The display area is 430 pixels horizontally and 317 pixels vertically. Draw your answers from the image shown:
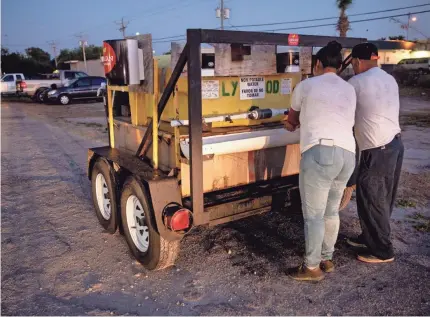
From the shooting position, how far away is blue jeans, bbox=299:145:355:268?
9.68 feet

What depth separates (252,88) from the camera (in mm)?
4082

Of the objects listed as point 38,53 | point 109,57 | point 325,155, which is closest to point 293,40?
point 325,155

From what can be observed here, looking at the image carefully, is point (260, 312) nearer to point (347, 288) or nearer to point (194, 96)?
point (347, 288)

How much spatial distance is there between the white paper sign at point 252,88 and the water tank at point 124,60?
1.11 m

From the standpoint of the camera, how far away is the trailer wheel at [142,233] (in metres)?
3.36

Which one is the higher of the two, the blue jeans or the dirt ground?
the blue jeans

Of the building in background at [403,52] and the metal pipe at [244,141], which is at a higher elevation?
the building in background at [403,52]

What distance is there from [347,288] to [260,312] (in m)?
0.83

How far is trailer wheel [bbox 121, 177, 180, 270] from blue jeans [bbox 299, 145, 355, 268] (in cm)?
119

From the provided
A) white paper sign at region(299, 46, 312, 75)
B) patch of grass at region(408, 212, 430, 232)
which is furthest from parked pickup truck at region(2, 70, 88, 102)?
patch of grass at region(408, 212, 430, 232)

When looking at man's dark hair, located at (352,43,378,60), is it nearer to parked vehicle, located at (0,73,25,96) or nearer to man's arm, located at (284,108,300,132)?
man's arm, located at (284,108,300,132)

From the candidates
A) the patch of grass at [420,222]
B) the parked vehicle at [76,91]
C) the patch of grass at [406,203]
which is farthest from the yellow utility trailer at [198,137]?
the parked vehicle at [76,91]

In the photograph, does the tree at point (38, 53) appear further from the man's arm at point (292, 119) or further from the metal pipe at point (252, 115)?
the man's arm at point (292, 119)

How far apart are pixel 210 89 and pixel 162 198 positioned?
1260mm
